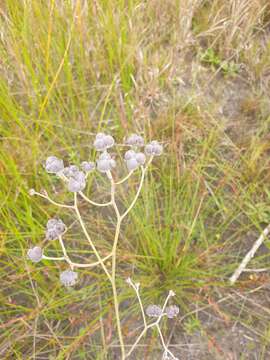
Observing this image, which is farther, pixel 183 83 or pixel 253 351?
pixel 183 83

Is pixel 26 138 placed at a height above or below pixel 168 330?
above

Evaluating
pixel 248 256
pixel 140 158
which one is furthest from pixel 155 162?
pixel 140 158

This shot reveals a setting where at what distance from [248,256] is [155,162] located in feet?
1.57

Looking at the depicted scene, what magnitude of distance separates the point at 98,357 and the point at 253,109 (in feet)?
3.66

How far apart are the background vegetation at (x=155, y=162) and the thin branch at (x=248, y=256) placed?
0.03 meters

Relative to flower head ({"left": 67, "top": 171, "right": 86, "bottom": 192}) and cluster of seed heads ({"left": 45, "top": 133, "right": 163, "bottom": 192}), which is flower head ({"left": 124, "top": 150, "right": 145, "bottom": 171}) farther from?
flower head ({"left": 67, "top": 171, "right": 86, "bottom": 192})

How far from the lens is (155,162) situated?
4.92 feet

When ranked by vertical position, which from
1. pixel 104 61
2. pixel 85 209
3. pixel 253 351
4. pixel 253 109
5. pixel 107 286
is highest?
pixel 104 61

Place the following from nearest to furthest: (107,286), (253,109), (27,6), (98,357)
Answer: (98,357) → (107,286) → (27,6) → (253,109)

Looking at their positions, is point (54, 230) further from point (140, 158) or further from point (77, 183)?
point (140, 158)

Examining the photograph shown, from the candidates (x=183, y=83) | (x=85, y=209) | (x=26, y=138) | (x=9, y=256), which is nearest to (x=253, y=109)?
(x=183, y=83)

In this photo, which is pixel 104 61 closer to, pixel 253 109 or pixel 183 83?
pixel 183 83

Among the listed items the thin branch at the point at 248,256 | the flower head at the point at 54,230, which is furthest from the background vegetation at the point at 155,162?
the flower head at the point at 54,230

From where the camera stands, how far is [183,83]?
1.73 metres
